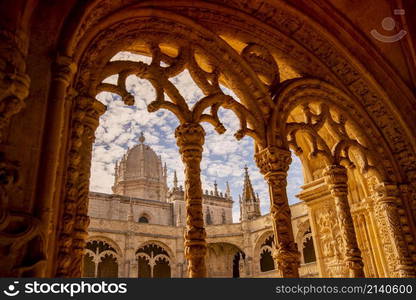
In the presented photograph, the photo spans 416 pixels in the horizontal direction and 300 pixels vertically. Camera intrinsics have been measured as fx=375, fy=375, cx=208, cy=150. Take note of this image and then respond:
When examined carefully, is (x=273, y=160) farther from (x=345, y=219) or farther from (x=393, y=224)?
(x=393, y=224)

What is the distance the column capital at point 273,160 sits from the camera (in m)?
4.51

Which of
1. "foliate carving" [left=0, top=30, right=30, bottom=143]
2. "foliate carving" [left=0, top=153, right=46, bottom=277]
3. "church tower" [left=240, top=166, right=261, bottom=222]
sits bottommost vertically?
"foliate carving" [left=0, top=153, right=46, bottom=277]

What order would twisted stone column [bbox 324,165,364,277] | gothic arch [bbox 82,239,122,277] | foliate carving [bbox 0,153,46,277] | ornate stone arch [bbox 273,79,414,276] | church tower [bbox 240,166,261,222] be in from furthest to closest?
church tower [bbox 240,166,261,222] < gothic arch [bbox 82,239,122,277] < ornate stone arch [bbox 273,79,414,276] < twisted stone column [bbox 324,165,364,277] < foliate carving [bbox 0,153,46,277]

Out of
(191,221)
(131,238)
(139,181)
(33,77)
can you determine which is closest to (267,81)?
(191,221)

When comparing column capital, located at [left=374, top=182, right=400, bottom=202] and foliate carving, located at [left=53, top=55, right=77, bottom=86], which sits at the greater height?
foliate carving, located at [left=53, top=55, right=77, bottom=86]

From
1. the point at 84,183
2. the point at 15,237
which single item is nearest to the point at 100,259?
the point at 84,183

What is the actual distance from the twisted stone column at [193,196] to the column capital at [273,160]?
2.87ft

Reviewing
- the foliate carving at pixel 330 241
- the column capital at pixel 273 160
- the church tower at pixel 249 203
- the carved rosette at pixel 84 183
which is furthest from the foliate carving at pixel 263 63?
the church tower at pixel 249 203

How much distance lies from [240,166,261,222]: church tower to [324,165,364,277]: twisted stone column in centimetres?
2126

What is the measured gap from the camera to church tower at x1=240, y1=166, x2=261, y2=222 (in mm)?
27156

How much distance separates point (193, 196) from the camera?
12.7 ft

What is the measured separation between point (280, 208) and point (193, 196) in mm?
1103

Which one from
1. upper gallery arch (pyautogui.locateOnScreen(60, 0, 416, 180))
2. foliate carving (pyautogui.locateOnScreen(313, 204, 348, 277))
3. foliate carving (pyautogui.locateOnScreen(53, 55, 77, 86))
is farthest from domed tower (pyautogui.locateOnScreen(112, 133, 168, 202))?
foliate carving (pyautogui.locateOnScreen(53, 55, 77, 86))

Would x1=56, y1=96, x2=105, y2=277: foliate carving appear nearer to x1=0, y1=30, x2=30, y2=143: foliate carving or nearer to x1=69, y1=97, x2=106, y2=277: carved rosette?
x1=69, y1=97, x2=106, y2=277: carved rosette
